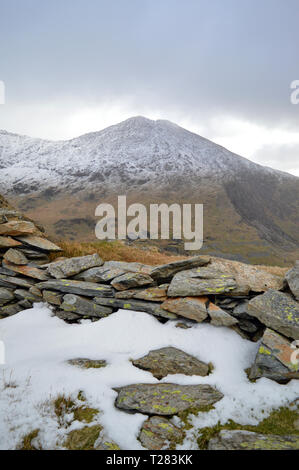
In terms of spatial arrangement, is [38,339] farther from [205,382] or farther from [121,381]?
[205,382]

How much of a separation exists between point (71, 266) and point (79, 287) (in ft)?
4.75

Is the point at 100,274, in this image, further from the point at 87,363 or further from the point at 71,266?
the point at 87,363

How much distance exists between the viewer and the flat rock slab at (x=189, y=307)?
30.8 feet

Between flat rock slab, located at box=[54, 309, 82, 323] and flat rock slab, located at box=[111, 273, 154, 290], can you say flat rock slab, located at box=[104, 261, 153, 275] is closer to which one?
flat rock slab, located at box=[111, 273, 154, 290]

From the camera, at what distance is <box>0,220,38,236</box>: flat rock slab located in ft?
40.4

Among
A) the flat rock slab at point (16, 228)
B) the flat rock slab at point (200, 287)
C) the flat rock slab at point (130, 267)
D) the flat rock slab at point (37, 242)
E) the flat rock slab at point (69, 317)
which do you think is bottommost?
the flat rock slab at point (69, 317)

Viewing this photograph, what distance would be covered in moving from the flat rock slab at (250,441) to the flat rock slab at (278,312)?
3.31 m

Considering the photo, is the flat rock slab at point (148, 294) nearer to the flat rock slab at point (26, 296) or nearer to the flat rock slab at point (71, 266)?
the flat rock slab at point (71, 266)

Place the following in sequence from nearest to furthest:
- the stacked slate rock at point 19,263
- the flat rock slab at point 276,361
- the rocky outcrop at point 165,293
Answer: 1. the flat rock slab at point 276,361
2. the rocky outcrop at point 165,293
3. the stacked slate rock at point 19,263

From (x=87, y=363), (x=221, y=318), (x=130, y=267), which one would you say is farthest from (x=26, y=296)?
(x=221, y=318)

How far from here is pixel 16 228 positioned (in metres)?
12.5

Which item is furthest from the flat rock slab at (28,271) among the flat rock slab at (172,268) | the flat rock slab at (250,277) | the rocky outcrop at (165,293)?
the flat rock slab at (250,277)

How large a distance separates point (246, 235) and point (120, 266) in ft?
542

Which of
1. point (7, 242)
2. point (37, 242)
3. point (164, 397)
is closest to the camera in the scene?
point (164, 397)
